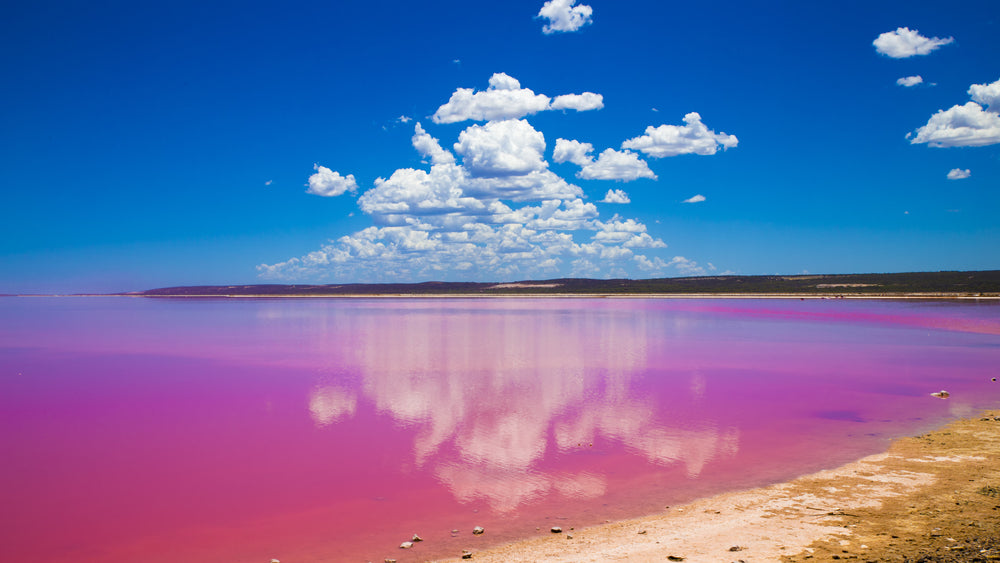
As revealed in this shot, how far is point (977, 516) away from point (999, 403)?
9.99m

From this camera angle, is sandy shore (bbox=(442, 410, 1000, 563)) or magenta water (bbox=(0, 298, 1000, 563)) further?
magenta water (bbox=(0, 298, 1000, 563))

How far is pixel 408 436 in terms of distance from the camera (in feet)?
40.5

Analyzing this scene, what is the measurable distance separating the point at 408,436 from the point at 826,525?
24.8 feet

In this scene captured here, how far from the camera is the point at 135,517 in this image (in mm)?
8469

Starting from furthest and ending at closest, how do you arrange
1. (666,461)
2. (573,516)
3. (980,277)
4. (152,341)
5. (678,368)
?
(980,277), (152,341), (678,368), (666,461), (573,516)

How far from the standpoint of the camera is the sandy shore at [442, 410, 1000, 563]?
20.8 ft

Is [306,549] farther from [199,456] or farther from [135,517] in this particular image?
[199,456]

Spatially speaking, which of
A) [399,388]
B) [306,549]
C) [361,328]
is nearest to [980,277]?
[361,328]

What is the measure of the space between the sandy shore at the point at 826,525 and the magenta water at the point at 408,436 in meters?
0.59

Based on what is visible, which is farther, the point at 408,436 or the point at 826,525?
the point at 408,436

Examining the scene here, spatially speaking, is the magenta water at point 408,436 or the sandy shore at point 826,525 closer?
the sandy shore at point 826,525

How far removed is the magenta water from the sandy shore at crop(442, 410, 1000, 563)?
594mm

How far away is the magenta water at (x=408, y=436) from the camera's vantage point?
809 cm

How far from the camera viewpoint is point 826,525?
7211 millimetres
